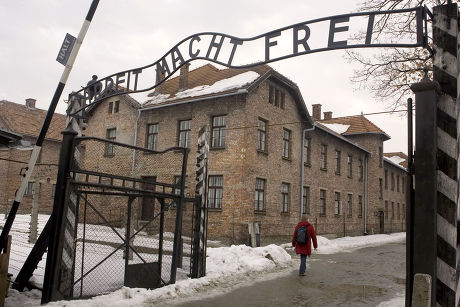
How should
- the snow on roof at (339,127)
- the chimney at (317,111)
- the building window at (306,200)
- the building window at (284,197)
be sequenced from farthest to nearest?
the chimney at (317,111)
the snow on roof at (339,127)
the building window at (306,200)
the building window at (284,197)

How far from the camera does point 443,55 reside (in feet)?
10.8

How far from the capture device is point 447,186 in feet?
10.3

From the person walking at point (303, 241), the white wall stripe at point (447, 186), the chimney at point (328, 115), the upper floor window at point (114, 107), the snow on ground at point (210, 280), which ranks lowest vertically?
the snow on ground at point (210, 280)

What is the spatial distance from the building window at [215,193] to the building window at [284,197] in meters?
4.10

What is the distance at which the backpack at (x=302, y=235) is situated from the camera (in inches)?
408

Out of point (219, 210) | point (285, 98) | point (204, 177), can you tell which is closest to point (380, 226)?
point (285, 98)

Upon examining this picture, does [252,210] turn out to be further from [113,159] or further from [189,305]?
[189,305]

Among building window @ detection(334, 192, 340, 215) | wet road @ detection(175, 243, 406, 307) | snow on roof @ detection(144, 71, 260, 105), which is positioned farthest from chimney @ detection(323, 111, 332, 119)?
wet road @ detection(175, 243, 406, 307)

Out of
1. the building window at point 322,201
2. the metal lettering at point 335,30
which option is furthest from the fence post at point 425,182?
the building window at point 322,201

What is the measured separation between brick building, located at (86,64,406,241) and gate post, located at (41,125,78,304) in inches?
360

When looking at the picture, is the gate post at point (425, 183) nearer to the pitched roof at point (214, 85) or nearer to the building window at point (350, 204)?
the pitched roof at point (214, 85)

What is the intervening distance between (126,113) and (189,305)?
18.0 m

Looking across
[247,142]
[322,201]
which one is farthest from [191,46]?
[322,201]

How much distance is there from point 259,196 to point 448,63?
1608cm
